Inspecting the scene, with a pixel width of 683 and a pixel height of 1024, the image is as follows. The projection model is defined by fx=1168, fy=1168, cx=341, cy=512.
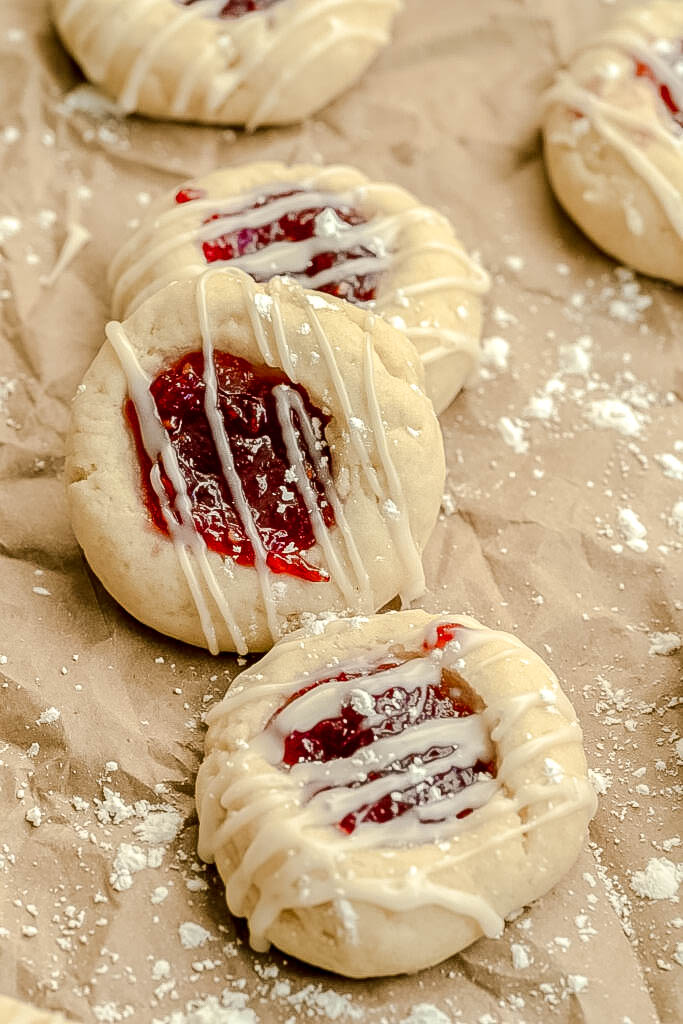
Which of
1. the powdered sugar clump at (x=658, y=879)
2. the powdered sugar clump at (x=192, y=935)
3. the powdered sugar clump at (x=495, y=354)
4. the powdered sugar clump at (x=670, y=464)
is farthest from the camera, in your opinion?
the powdered sugar clump at (x=495, y=354)

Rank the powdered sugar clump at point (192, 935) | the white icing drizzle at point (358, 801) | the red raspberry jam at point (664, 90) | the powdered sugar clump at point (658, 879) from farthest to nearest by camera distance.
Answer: the red raspberry jam at point (664, 90) < the powdered sugar clump at point (658, 879) < the powdered sugar clump at point (192, 935) < the white icing drizzle at point (358, 801)

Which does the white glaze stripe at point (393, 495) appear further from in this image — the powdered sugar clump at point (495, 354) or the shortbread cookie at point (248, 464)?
the powdered sugar clump at point (495, 354)

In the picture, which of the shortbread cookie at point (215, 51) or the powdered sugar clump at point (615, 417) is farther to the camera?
the shortbread cookie at point (215, 51)

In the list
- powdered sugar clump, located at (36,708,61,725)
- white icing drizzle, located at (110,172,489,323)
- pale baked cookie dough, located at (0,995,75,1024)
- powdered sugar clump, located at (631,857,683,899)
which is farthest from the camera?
white icing drizzle, located at (110,172,489,323)

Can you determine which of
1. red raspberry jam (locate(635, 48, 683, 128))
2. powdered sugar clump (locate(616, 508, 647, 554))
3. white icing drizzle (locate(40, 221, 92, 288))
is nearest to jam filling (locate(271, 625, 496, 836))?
powdered sugar clump (locate(616, 508, 647, 554))

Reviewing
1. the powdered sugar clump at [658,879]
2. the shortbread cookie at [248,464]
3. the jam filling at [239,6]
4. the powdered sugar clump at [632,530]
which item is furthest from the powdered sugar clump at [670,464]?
the jam filling at [239,6]

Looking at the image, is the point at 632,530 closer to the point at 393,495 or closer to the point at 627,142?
the point at 393,495

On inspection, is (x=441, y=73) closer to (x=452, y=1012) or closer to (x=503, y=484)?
(x=503, y=484)

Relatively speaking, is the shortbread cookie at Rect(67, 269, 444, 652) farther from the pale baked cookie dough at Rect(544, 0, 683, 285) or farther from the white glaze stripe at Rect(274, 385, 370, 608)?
the pale baked cookie dough at Rect(544, 0, 683, 285)

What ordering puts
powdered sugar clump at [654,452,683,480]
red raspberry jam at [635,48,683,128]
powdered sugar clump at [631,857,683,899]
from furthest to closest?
red raspberry jam at [635,48,683,128] < powdered sugar clump at [654,452,683,480] < powdered sugar clump at [631,857,683,899]
